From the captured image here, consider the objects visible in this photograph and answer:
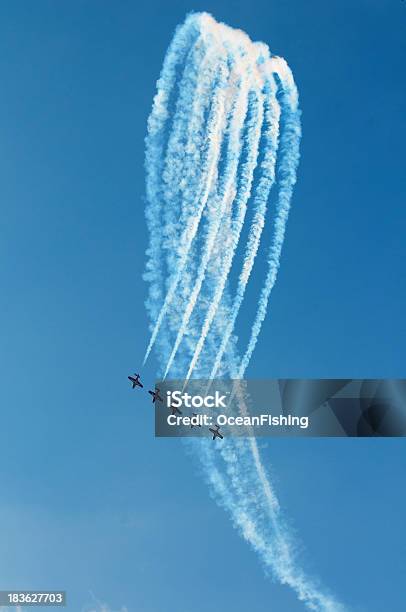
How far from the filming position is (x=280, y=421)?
2573 cm

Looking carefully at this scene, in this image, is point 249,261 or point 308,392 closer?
point 249,261

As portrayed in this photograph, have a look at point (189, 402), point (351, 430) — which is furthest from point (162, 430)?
point (351, 430)

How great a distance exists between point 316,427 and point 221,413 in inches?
163

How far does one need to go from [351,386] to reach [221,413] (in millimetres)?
5724

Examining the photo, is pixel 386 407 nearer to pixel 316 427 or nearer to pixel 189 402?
pixel 316 427

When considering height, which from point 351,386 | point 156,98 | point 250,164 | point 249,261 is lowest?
point 351,386

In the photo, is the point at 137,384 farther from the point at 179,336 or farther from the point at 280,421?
the point at 280,421

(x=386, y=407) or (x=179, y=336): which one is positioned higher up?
(x=179, y=336)

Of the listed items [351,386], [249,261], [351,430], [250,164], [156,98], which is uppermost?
[156,98]

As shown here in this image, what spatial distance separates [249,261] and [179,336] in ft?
13.4

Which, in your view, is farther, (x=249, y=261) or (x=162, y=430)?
(x=162, y=430)

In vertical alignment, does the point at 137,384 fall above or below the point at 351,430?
above

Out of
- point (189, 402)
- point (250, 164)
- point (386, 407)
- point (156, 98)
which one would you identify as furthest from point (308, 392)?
point (156, 98)

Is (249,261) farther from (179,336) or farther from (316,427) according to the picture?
(316,427)
